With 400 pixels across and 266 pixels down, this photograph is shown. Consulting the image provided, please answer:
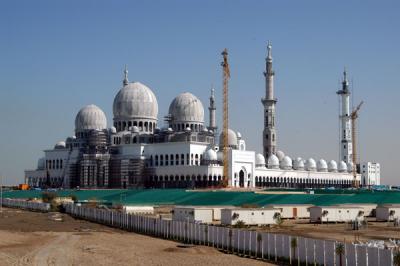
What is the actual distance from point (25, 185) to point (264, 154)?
214 ft

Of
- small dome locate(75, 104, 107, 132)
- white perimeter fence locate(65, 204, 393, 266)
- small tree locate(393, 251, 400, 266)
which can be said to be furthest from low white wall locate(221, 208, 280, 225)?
small dome locate(75, 104, 107, 132)

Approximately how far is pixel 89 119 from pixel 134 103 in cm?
1583

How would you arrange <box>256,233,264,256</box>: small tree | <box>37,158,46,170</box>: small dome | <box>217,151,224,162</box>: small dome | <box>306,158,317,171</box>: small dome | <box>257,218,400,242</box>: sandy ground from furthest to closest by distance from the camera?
<box>306,158,317,171</box>: small dome < <box>37,158,46,170</box>: small dome < <box>217,151,224,162</box>: small dome < <box>257,218,400,242</box>: sandy ground < <box>256,233,264,256</box>: small tree

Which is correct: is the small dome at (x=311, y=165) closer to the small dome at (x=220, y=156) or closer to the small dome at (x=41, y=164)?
the small dome at (x=220, y=156)

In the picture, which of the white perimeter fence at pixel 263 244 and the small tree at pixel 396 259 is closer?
the small tree at pixel 396 259

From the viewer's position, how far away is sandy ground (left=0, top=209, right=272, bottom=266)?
115 feet

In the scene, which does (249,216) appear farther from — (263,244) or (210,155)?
(210,155)

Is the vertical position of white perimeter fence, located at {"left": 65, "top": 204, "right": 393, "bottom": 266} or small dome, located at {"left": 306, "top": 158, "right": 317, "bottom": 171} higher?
small dome, located at {"left": 306, "top": 158, "right": 317, "bottom": 171}

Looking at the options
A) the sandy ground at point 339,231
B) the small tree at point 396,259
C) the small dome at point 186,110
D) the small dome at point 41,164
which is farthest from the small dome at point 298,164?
the small tree at point 396,259

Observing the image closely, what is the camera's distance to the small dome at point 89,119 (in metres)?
172

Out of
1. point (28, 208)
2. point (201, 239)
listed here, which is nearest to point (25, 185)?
point (28, 208)

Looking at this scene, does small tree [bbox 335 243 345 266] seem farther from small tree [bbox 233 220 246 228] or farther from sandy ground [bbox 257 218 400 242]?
small tree [bbox 233 220 246 228]

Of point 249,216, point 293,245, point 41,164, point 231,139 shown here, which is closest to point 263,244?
→ point 293,245

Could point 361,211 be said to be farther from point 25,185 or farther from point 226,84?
point 25,185
